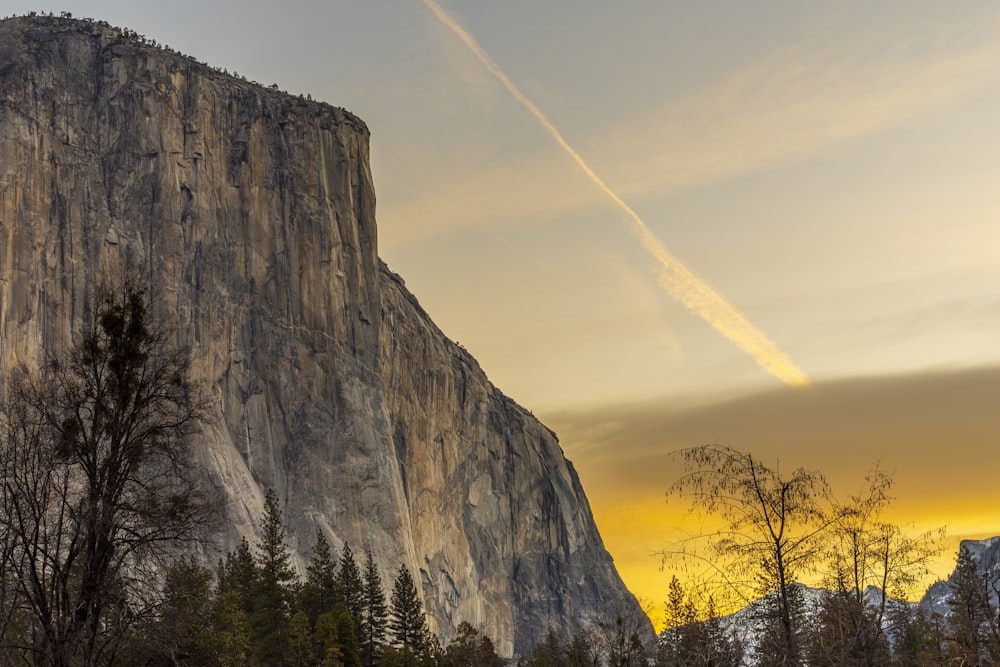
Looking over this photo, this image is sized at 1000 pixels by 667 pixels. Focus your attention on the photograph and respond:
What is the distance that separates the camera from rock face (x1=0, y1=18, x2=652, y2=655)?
344 ft

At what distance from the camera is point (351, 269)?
12900 cm

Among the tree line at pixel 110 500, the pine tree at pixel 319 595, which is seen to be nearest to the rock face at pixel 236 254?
the pine tree at pixel 319 595

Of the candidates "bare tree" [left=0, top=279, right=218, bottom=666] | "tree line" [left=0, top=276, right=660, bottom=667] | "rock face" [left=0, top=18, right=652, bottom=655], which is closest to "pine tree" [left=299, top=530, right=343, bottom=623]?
"rock face" [left=0, top=18, right=652, bottom=655]

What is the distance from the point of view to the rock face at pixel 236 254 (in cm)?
10488

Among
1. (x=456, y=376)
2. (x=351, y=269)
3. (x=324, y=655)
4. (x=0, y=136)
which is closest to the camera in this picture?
(x=324, y=655)

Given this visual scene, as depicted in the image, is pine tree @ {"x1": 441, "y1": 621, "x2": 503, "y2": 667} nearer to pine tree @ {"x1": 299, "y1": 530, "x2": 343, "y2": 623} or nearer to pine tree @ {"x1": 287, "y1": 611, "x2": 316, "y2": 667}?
pine tree @ {"x1": 299, "y1": 530, "x2": 343, "y2": 623}

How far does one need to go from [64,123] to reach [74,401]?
98.7 metres

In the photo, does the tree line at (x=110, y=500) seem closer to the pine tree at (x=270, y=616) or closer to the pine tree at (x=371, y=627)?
the pine tree at (x=270, y=616)

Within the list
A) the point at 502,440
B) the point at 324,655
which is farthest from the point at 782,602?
the point at 502,440

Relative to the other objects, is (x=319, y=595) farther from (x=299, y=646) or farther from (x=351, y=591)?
(x=299, y=646)

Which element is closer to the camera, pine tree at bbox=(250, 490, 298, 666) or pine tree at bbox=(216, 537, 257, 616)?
pine tree at bbox=(250, 490, 298, 666)

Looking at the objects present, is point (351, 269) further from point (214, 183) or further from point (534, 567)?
point (534, 567)

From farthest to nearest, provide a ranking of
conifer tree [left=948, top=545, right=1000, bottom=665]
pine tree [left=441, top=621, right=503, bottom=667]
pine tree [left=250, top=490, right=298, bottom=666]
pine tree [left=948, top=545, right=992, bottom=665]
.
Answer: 1. pine tree [left=441, top=621, right=503, bottom=667]
2. pine tree [left=250, top=490, right=298, bottom=666]
3. pine tree [left=948, top=545, right=992, bottom=665]
4. conifer tree [left=948, top=545, right=1000, bottom=665]

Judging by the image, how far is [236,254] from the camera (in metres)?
119
